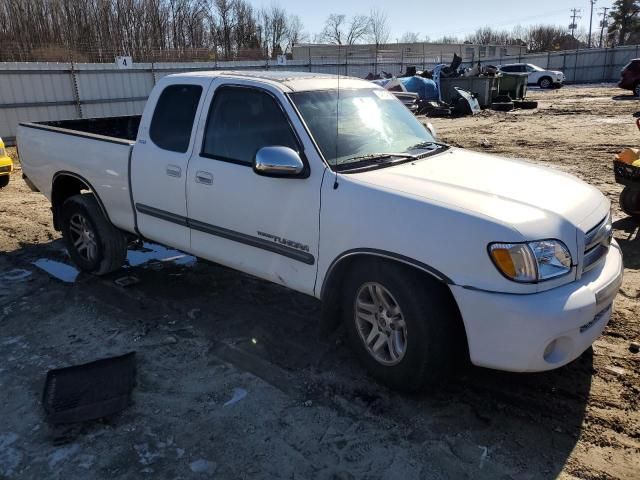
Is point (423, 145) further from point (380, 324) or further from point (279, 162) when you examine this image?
point (380, 324)

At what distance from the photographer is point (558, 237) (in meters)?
2.83

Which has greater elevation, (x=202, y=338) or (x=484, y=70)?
(x=484, y=70)

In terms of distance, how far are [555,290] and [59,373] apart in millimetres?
3217

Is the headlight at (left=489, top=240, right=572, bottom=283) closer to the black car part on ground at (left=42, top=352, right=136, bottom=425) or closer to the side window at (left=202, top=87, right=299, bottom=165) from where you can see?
the side window at (left=202, top=87, right=299, bottom=165)

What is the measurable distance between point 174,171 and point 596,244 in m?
3.10

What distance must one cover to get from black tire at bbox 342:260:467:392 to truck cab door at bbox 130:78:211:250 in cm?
Answer: 184

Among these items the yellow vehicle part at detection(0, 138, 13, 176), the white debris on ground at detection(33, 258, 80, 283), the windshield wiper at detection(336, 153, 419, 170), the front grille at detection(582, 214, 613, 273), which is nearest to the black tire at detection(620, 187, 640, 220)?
the front grille at detection(582, 214, 613, 273)

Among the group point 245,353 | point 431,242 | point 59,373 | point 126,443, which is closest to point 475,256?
point 431,242

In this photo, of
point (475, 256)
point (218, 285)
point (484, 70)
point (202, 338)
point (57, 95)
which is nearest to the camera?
point (475, 256)

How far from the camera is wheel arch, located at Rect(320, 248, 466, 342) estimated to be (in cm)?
291

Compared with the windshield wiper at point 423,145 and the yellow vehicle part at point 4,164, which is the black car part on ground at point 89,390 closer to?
the windshield wiper at point 423,145

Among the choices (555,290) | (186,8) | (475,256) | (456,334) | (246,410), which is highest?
(186,8)

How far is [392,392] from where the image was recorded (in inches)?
130

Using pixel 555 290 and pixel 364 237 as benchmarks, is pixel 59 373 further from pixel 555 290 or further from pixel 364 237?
pixel 555 290
